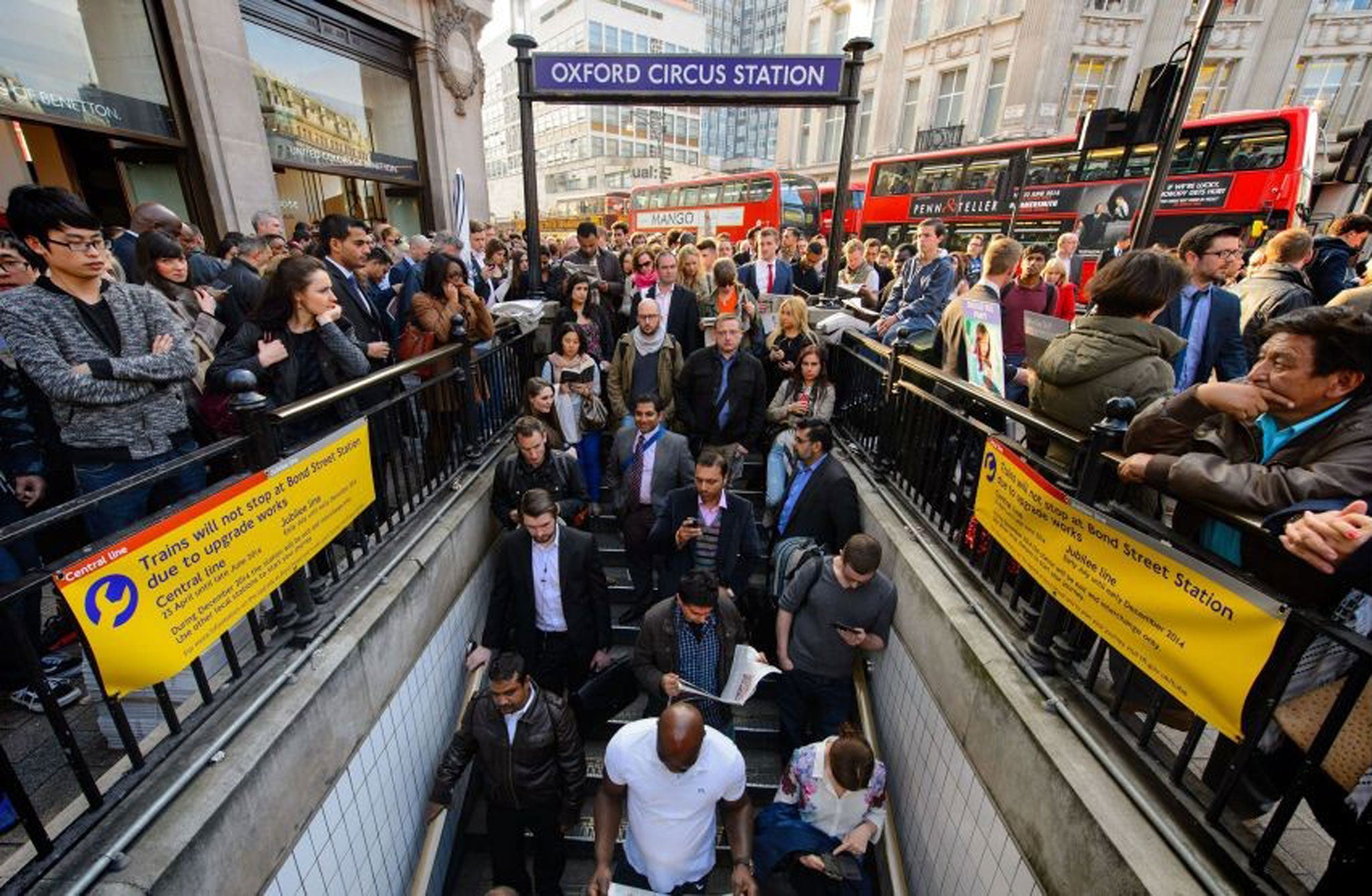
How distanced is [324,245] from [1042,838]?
5.62 meters

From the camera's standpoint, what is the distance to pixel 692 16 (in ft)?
245

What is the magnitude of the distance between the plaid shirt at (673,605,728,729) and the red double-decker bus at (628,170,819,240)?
16039mm

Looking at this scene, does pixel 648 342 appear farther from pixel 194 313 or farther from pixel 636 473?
pixel 194 313

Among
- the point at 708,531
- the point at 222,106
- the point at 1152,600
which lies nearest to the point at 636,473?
the point at 708,531

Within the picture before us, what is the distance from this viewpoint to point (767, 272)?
7.34 metres

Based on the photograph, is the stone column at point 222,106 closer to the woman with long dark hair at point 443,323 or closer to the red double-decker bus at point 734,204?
the woman with long dark hair at point 443,323

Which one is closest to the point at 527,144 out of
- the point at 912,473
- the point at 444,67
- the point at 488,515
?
the point at 488,515

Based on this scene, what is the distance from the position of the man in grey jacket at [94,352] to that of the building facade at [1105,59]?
3347 centimetres

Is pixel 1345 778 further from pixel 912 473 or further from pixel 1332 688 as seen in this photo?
pixel 912 473

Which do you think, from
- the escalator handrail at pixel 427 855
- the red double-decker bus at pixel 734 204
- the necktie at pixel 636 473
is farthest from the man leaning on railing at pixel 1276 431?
the red double-decker bus at pixel 734 204

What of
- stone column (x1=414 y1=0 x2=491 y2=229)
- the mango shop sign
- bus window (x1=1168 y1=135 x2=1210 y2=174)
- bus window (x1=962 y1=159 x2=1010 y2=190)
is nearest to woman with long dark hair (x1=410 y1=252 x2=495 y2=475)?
the mango shop sign

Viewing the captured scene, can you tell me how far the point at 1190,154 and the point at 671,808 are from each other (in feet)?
54.7

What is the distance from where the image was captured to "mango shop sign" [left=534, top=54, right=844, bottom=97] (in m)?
5.13

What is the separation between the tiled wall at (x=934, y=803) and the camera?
2580 mm
